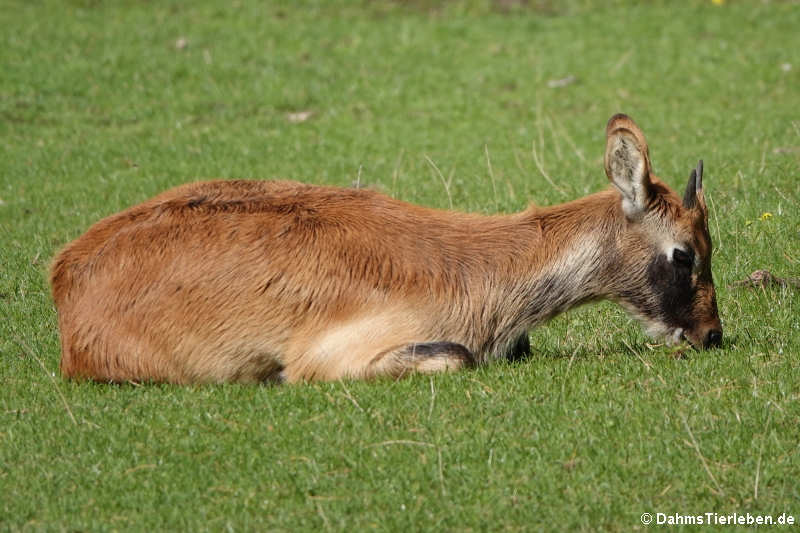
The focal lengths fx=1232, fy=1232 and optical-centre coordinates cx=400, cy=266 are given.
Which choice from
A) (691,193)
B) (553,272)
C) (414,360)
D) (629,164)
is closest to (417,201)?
(553,272)

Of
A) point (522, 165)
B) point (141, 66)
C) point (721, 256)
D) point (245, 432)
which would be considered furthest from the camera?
point (141, 66)

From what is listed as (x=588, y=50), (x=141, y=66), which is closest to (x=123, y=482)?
(x=141, y=66)

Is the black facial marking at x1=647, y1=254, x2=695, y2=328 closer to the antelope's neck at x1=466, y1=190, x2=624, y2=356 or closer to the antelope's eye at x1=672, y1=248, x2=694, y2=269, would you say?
the antelope's eye at x1=672, y1=248, x2=694, y2=269

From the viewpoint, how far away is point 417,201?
1149 cm

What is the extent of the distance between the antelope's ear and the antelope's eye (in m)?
0.33

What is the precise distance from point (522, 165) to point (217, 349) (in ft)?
21.0

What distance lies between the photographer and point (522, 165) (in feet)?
42.5

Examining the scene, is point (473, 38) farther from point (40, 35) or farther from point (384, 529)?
point (384, 529)

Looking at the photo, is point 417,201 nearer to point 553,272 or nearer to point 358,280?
point 553,272

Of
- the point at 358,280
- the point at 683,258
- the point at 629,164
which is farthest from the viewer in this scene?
the point at 683,258

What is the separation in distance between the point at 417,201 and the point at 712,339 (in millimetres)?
4450

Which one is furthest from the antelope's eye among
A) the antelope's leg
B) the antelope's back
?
the antelope's leg

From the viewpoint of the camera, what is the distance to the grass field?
5812 millimetres

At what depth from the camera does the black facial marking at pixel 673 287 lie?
754 centimetres
